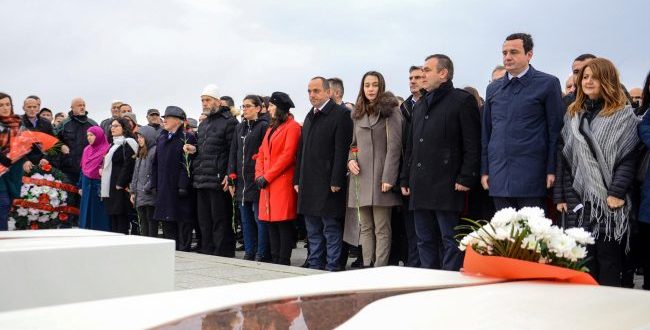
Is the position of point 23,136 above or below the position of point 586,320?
above

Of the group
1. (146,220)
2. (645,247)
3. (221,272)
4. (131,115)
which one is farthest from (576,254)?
(131,115)

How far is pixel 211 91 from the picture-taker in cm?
1012

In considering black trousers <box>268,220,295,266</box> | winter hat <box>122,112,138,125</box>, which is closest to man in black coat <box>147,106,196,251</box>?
black trousers <box>268,220,295,266</box>

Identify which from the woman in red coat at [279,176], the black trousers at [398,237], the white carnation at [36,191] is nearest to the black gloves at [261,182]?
the woman in red coat at [279,176]

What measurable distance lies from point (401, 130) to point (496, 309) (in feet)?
17.7

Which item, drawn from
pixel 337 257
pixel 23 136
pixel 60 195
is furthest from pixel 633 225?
pixel 60 195

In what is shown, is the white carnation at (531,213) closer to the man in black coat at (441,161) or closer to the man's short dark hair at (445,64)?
the man in black coat at (441,161)

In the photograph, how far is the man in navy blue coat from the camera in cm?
588

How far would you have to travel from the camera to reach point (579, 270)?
2.99 m

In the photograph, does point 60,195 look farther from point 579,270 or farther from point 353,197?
point 579,270

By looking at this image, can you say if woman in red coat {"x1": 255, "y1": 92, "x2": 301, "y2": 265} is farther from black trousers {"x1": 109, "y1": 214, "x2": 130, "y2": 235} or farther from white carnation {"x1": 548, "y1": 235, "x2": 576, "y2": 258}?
white carnation {"x1": 548, "y1": 235, "x2": 576, "y2": 258}

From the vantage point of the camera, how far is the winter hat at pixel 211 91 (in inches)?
397

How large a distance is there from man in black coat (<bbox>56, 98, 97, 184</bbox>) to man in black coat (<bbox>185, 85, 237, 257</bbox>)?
4239 mm

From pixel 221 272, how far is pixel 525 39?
3.50 meters
